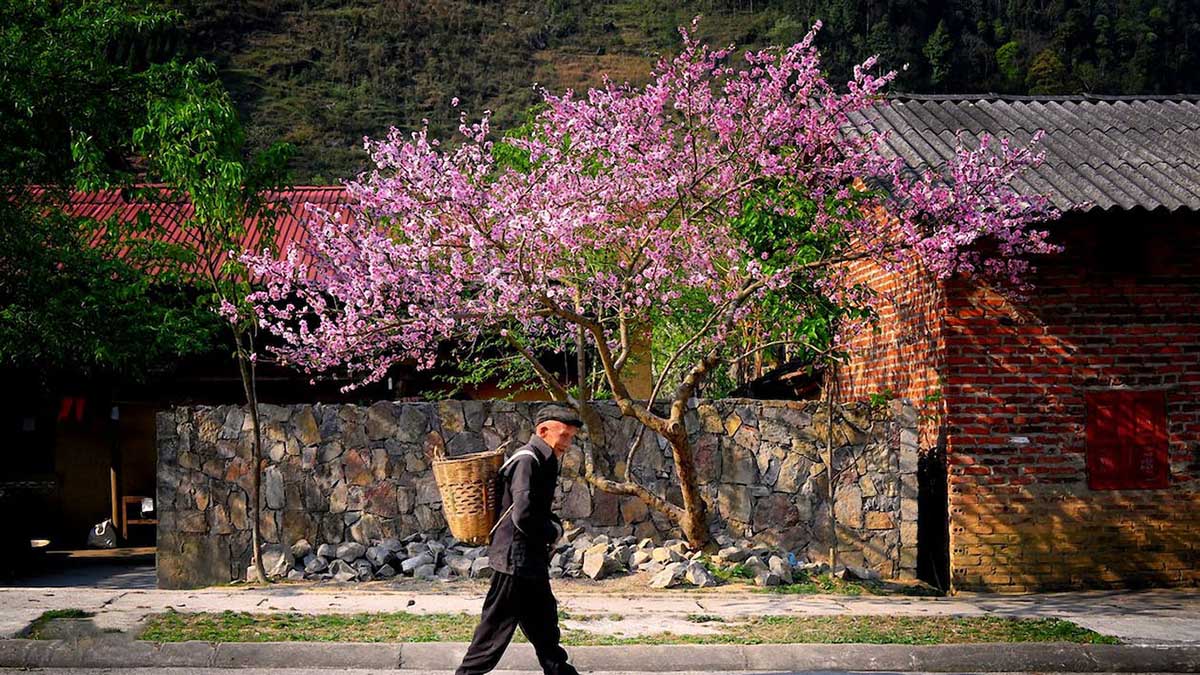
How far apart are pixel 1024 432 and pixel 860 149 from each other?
128 inches

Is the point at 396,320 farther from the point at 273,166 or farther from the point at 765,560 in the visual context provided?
the point at 765,560

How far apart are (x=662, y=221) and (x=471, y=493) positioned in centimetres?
311

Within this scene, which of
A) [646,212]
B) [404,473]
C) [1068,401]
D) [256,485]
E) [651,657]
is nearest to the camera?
[651,657]

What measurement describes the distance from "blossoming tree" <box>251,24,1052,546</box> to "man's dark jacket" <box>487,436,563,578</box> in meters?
3.69

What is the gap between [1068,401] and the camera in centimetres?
1212

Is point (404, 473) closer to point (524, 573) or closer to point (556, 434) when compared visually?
point (556, 434)

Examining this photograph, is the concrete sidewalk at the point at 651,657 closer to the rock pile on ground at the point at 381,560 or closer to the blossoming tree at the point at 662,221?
the blossoming tree at the point at 662,221

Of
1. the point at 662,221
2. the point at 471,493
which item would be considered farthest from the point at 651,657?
the point at 662,221

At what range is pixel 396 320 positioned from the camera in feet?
38.1

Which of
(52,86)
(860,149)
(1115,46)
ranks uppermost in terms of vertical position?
(1115,46)

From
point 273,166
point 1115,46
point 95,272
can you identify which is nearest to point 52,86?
point 95,272

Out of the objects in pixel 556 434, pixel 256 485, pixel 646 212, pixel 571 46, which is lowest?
pixel 256 485

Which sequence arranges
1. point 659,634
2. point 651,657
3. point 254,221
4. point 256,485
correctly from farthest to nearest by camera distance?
point 254,221
point 256,485
point 659,634
point 651,657

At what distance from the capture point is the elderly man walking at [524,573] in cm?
708
